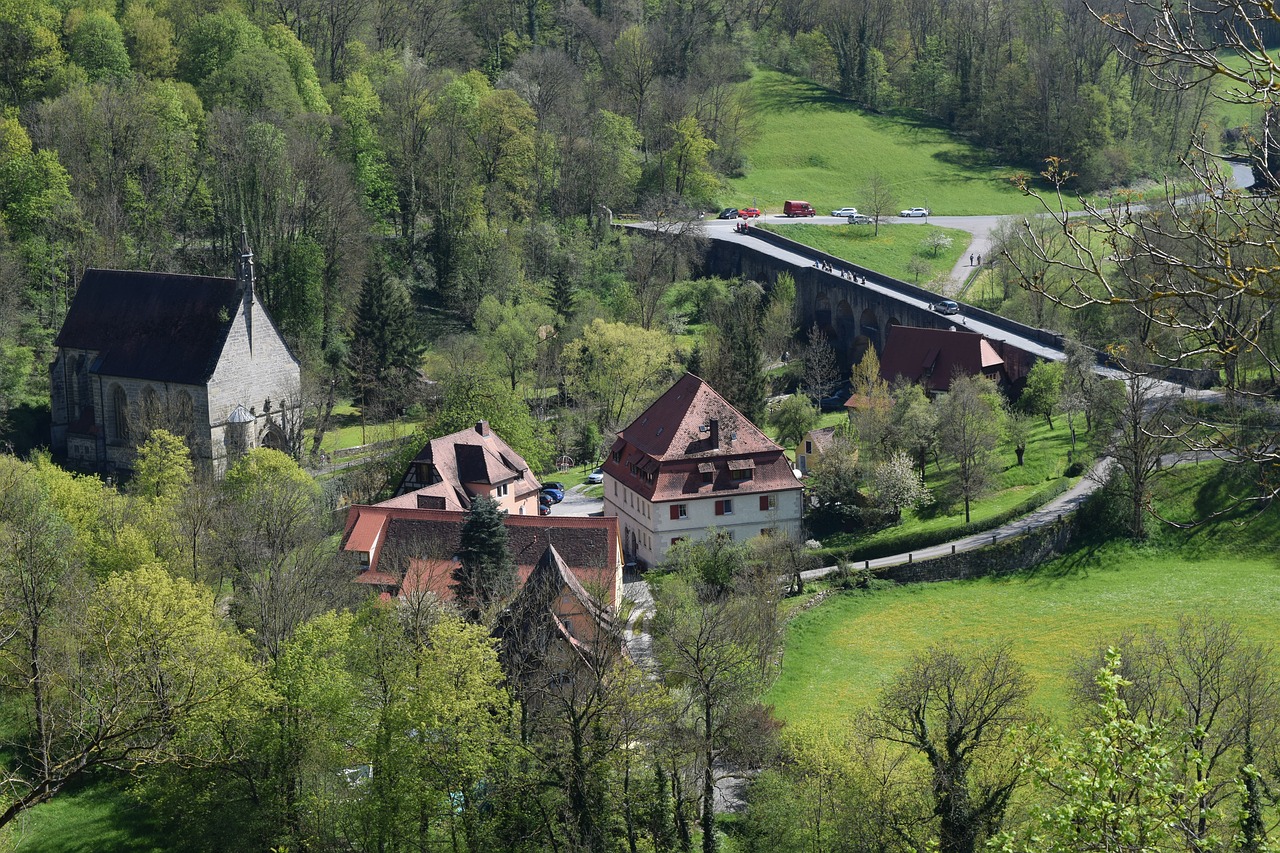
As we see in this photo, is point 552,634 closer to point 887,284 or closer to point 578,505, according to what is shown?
point 578,505

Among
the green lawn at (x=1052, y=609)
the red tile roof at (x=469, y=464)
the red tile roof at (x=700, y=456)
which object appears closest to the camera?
the green lawn at (x=1052, y=609)

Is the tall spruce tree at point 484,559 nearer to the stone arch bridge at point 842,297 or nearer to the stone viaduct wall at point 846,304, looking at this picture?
the stone viaduct wall at point 846,304

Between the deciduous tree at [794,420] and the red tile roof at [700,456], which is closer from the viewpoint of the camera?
the red tile roof at [700,456]

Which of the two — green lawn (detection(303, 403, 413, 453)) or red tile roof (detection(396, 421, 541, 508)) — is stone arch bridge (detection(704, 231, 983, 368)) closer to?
green lawn (detection(303, 403, 413, 453))

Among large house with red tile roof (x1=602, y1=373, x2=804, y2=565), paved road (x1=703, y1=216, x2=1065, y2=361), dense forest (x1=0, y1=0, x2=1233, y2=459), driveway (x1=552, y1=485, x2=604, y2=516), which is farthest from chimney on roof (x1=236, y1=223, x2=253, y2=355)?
paved road (x1=703, y1=216, x2=1065, y2=361)

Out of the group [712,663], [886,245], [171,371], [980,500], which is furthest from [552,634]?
[886,245]

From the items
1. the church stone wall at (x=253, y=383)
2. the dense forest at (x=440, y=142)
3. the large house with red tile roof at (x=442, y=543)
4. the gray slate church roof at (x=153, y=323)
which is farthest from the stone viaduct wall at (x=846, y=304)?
the gray slate church roof at (x=153, y=323)
